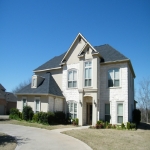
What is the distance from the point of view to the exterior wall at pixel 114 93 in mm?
20328

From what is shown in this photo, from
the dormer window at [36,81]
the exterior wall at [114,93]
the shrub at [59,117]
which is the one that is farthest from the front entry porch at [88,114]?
the dormer window at [36,81]

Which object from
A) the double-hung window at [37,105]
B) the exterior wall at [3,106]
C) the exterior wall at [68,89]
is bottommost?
the exterior wall at [3,106]

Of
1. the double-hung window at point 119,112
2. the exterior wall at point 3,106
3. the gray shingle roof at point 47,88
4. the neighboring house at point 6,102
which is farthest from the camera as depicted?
the neighboring house at point 6,102

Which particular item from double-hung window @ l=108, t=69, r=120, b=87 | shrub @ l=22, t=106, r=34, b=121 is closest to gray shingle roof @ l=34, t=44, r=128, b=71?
double-hung window @ l=108, t=69, r=120, b=87

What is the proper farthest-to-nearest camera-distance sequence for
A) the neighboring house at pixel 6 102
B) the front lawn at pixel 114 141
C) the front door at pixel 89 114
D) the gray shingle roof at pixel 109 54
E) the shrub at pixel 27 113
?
the neighboring house at pixel 6 102
the shrub at pixel 27 113
the front door at pixel 89 114
the gray shingle roof at pixel 109 54
the front lawn at pixel 114 141

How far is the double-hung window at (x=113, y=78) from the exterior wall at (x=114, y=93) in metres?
0.38

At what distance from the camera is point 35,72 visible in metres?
29.4

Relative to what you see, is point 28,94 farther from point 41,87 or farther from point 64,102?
point 64,102

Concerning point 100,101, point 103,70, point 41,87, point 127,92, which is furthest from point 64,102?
point 127,92

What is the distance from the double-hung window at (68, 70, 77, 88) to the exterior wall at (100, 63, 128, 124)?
3.81 m

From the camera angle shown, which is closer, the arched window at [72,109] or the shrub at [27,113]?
the shrub at [27,113]

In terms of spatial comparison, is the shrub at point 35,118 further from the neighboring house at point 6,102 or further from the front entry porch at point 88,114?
the neighboring house at point 6,102

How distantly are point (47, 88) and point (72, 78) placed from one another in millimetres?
3744

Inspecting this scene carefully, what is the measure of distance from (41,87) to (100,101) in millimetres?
8533
